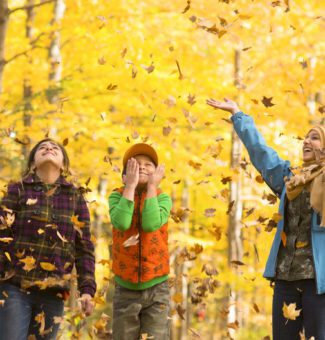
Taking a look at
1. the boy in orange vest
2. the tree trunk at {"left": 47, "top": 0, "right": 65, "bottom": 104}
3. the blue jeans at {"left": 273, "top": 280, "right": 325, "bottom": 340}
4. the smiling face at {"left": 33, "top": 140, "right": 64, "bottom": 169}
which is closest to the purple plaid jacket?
the smiling face at {"left": 33, "top": 140, "right": 64, "bottom": 169}

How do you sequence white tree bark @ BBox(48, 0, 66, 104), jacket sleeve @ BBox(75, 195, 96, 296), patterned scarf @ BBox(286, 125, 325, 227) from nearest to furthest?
patterned scarf @ BBox(286, 125, 325, 227), jacket sleeve @ BBox(75, 195, 96, 296), white tree bark @ BBox(48, 0, 66, 104)

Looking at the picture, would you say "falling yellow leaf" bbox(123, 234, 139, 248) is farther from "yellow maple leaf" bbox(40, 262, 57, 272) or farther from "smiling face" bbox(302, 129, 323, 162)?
"smiling face" bbox(302, 129, 323, 162)

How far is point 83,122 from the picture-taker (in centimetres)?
1132

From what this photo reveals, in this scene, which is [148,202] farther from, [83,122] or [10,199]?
[83,122]

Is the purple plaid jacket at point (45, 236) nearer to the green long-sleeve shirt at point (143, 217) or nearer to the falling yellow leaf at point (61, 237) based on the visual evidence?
the falling yellow leaf at point (61, 237)

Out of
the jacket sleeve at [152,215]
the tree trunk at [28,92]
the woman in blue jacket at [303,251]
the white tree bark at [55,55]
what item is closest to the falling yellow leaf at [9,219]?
the jacket sleeve at [152,215]

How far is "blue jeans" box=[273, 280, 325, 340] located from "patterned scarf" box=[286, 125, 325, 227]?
0.44m

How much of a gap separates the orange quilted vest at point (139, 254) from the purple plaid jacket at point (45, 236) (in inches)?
10.5

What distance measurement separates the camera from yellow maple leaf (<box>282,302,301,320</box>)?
399 cm

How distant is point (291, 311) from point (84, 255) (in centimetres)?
148

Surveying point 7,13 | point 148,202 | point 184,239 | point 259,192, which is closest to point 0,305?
point 148,202

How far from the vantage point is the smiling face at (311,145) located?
13.7 ft

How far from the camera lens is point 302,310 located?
405 cm

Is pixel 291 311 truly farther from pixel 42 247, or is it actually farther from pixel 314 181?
pixel 42 247
